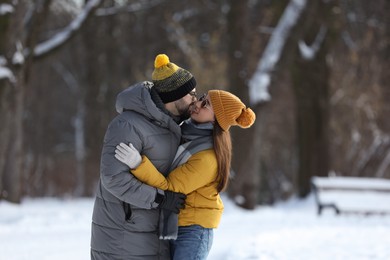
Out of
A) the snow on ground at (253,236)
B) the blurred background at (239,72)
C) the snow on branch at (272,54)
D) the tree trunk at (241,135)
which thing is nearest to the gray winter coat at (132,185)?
the snow on ground at (253,236)

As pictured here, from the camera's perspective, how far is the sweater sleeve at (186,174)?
4570 millimetres

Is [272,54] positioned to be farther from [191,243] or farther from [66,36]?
[191,243]

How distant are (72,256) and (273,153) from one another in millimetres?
27005

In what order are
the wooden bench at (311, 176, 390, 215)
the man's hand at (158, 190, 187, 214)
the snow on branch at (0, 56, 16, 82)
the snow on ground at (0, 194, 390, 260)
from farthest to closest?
1. the wooden bench at (311, 176, 390, 215)
2. the snow on branch at (0, 56, 16, 82)
3. the snow on ground at (0, 194, 390, 260)
4. the man's hand at (158, 190, 187, 214)

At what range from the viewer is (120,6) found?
1847 cm

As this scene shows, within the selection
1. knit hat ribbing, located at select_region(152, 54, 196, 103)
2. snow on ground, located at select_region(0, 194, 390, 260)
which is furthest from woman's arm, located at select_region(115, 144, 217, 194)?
snow on ground, located at select_region(0, 194, 390, 260)

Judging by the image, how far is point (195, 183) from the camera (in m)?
4.65

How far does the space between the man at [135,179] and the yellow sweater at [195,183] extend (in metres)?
0.06

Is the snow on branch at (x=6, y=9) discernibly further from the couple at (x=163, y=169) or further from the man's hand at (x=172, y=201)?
the man's hand at (x=172, y=201)

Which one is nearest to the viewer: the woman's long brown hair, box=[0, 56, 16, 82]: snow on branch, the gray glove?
the gray glove

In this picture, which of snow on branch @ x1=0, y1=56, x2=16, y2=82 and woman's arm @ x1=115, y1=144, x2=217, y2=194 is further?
snow on branch @ x1=0, y1=56, x2=16, y2=82

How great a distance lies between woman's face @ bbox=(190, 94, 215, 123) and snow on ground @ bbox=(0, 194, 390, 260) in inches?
126

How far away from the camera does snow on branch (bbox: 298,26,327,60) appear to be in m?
18.5

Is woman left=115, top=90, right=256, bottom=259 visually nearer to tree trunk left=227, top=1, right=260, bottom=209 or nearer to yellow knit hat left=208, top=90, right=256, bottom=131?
yellow knit hat left=208, top=90, right=256, bottom=131
